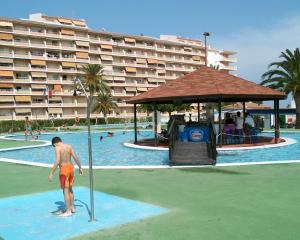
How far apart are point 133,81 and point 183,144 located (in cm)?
8280

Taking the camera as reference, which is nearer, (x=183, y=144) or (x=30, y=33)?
(x=183, y=144)

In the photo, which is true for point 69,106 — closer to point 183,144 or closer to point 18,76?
point 18,76

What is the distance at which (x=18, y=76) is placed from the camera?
7931 centimetres

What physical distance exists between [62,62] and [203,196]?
7899 centimetres

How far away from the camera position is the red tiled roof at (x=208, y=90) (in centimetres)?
2008

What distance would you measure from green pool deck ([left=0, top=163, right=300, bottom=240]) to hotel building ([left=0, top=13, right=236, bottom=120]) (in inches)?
2650

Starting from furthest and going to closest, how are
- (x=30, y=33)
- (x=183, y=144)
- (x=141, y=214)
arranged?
(x=30, y=33), (x=183, y=144), (x=141, y=214)

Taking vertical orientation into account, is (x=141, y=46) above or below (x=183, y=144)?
above

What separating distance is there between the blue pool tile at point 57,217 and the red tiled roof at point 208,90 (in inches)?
463

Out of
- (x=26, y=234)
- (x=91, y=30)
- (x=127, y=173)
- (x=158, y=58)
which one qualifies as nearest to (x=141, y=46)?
(x=158, y=58)

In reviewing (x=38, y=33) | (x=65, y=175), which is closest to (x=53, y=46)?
(x=38, y=33)

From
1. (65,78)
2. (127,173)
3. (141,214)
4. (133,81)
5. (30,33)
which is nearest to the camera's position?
(141,214)

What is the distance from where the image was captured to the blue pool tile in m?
6.69

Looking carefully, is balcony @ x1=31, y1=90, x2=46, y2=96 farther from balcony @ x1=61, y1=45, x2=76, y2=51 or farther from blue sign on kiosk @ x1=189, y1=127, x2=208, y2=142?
blue sign on kiosk @ x1=189, y1=127, x2=208, y2=142
